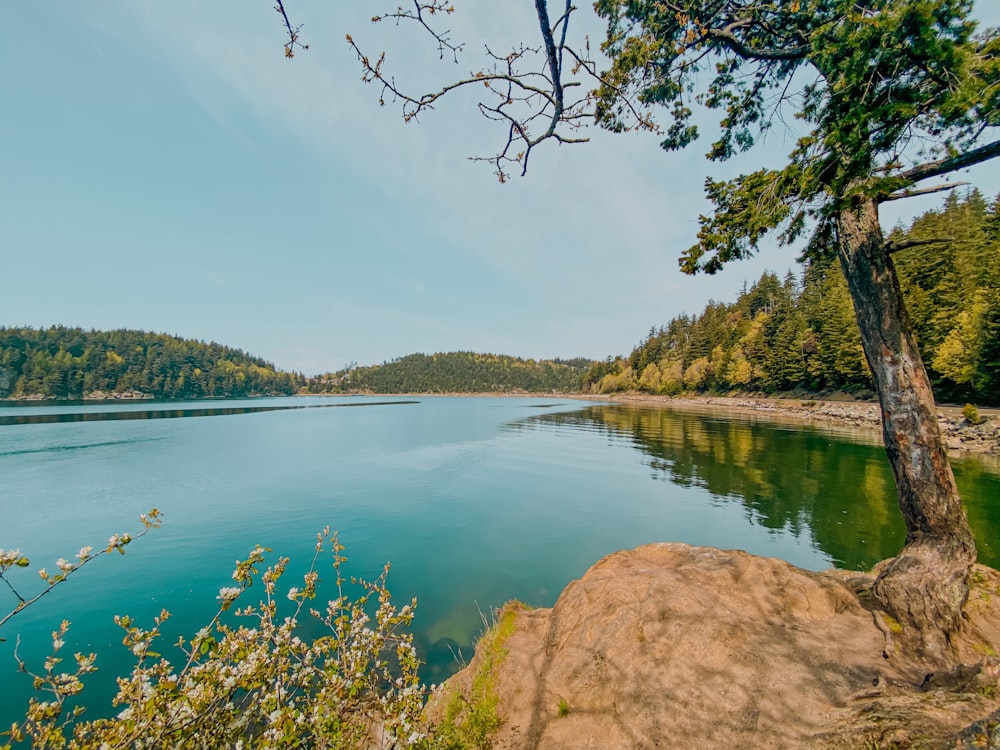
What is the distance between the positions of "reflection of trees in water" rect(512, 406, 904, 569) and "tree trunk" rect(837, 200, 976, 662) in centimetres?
761

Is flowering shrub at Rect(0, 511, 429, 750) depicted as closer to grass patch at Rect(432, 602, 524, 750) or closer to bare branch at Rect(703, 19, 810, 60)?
grass patch at Rect(432, 602, 524, 750)

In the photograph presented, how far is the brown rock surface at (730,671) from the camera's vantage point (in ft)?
13.2

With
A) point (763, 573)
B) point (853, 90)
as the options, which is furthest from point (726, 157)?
point (763, 573)

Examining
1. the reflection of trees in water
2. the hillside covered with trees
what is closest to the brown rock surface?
the hillside covered with trees

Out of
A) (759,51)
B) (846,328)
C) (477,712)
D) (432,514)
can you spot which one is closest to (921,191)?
(759,51)

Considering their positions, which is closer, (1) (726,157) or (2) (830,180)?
(2) (830,180)

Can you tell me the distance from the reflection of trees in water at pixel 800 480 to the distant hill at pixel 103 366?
569 feet

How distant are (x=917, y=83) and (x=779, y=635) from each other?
720cm

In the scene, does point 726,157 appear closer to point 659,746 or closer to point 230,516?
point 659,746

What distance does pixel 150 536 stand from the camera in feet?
49.4

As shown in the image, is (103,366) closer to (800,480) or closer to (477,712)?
(477,712)

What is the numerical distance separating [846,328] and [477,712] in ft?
235

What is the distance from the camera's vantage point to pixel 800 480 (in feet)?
69.0

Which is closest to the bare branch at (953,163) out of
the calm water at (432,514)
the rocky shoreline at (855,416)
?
the rocky shoreline at (855,416)
